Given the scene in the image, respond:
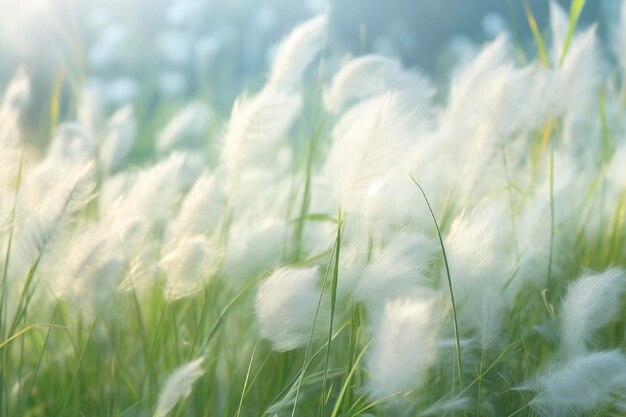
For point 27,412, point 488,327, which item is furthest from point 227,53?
point 488,327

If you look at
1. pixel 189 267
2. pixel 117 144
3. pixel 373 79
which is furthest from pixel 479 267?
pixel 117 144

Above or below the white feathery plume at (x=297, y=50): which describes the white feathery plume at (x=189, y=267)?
below

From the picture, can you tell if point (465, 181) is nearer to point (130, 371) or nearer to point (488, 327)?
point (488, 327)

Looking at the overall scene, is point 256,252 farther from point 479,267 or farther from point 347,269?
point 479,267

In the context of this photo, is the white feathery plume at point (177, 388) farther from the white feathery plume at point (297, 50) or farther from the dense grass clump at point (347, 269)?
the white feathery plume at point (297, 50)

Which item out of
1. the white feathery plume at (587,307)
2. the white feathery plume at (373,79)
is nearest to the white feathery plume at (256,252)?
the white feathery plume at (373,79)

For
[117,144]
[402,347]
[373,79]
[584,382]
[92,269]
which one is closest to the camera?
[402,347]
